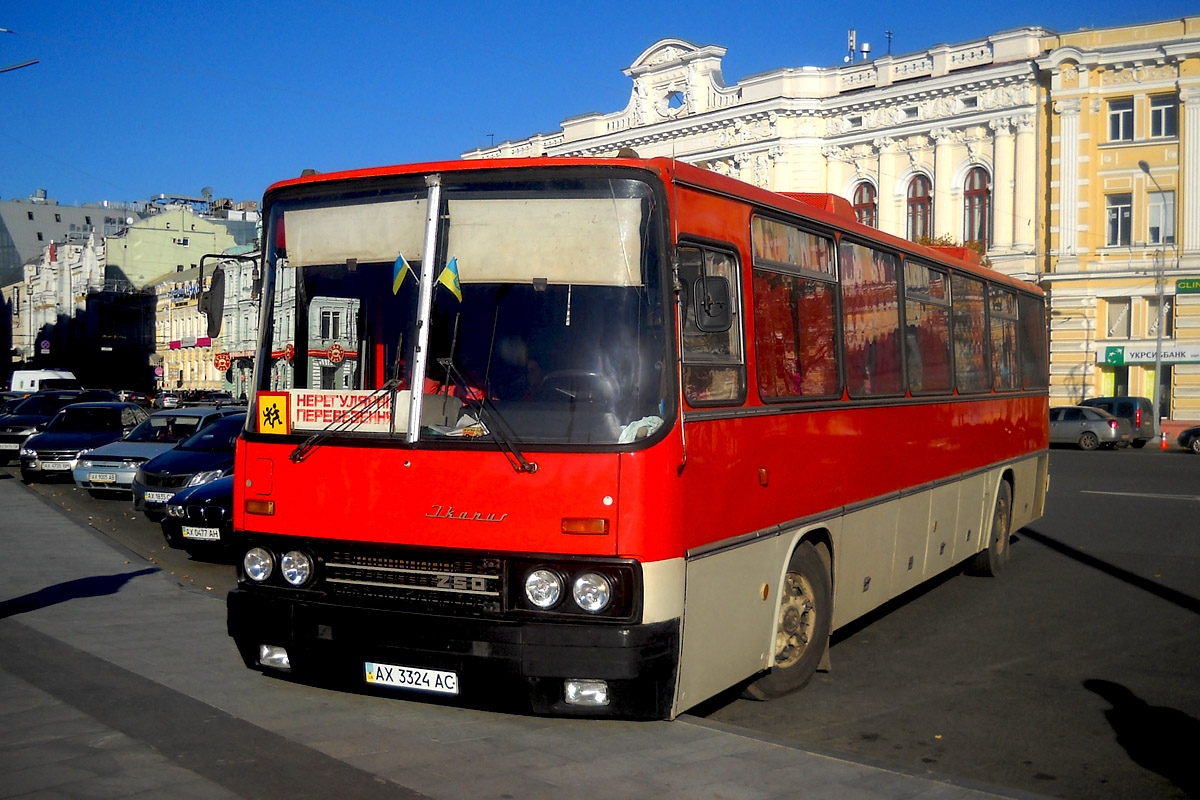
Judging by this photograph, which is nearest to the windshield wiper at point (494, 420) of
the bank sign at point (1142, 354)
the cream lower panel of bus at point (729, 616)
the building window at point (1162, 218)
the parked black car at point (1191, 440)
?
the cream lower panel of bus at point (729, 616)

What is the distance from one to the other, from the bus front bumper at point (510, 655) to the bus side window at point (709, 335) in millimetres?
1234

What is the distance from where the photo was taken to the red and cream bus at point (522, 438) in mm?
5652

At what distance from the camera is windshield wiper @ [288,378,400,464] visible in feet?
19.9

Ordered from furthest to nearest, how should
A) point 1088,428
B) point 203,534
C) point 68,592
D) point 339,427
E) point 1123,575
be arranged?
point 1088,428 < point 203,534 < point 1123,575 < point 68,592 < point 339,427

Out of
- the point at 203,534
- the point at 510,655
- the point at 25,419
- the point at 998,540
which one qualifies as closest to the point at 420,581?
the point at 510,655

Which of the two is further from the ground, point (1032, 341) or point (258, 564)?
point (1032, 341)

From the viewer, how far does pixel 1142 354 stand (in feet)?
158

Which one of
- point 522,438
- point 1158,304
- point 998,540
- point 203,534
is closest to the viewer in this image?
point 522,438

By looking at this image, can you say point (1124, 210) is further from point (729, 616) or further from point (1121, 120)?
point (729, 616)

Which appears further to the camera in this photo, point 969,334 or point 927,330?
point 969,334

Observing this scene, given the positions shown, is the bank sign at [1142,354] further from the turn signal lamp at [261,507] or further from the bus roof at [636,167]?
the turn signal lamp at [261,507]

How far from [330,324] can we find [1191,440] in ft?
123

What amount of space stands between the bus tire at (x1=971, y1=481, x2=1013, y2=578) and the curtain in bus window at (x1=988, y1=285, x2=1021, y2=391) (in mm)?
1163

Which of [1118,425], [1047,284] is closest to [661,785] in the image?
[1118,425]
